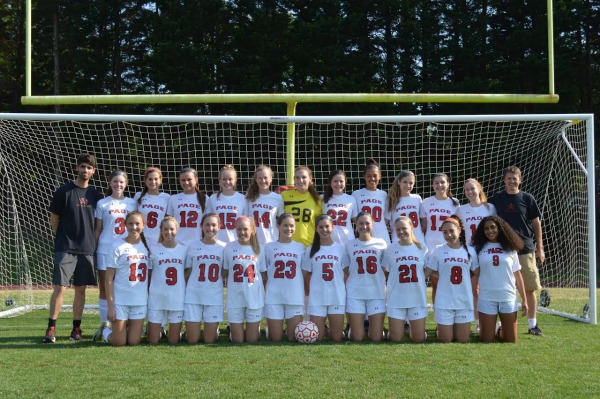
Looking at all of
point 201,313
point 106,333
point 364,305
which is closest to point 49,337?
Result: point 106,333

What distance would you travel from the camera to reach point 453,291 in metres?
6.14

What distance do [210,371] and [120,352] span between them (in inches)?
42.9

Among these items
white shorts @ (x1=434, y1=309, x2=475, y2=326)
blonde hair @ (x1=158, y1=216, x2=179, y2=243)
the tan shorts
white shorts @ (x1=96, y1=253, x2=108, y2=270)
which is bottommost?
white shorts @ (x1=434, y1=309, x2=475, y2=326)

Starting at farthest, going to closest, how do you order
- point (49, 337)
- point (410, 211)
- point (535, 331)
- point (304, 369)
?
point (410, 211) → point (535, 331) → point (49, 337) → point (304, 369)

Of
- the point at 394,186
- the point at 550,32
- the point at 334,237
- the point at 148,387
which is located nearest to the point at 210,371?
the point at 148,387

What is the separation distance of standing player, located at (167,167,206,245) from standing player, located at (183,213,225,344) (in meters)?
0.48

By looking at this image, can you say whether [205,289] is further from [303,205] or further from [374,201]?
[374,201]

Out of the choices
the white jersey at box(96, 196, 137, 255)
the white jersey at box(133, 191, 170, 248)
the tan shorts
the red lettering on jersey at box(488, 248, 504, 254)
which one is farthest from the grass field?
the white jersey at box(133, 191, 170, 248)

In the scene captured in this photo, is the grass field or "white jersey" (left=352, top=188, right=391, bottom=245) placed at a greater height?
"white jersey" (left=352, top=188, right=391, bottom=245)

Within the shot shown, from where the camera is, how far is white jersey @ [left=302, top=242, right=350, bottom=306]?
6.18m

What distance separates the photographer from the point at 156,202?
6.76 metres

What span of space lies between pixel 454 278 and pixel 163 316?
2.61 m

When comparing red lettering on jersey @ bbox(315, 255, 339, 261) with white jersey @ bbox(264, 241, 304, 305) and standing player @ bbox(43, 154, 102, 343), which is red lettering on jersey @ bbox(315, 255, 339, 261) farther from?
standing player @ bbox(43, 154, 102, 343)

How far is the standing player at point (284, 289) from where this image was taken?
6184 millimetres
